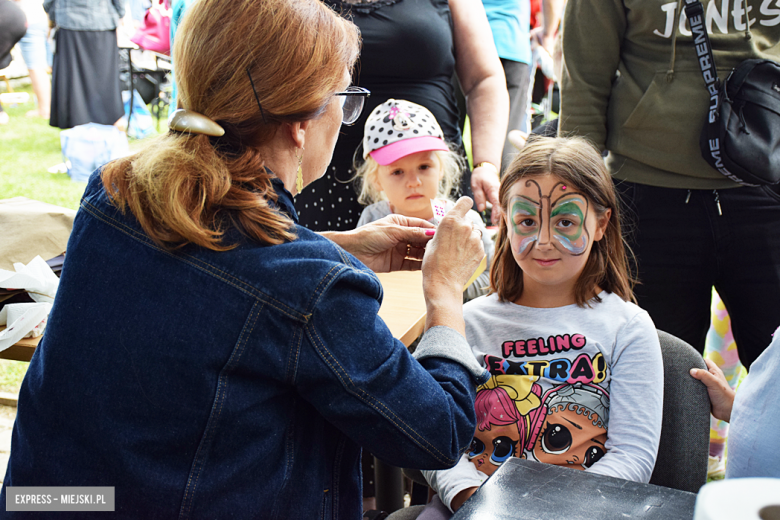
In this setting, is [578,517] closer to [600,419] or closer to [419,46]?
[600,419]

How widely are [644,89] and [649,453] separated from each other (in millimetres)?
1067

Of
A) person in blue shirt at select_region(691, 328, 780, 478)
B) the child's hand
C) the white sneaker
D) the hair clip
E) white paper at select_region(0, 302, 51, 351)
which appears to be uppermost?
the hair clip

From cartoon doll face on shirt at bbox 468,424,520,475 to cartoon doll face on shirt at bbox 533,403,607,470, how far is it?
5cm

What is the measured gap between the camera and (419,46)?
229cm

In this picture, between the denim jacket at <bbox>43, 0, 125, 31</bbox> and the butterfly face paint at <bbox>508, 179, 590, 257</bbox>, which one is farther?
the denim jacket at <bbox>43, 0, 125, 31</bbox>

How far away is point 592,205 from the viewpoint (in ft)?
5.56

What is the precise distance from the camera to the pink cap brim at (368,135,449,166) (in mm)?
2391

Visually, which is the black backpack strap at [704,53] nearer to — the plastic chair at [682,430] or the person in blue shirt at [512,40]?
the plastic chair at [682,430]

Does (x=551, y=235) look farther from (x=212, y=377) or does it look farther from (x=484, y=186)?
(x=212, y=377)

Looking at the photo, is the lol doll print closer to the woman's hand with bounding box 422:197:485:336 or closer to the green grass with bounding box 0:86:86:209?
the woman's hand with bounding box 422:197:485:336

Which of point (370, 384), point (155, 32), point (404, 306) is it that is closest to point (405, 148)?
point (404, 306)

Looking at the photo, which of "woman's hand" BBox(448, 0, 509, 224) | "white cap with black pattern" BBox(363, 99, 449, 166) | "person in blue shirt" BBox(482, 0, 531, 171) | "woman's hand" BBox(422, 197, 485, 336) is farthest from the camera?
"person in blue shirt" BBox(482, 0, 531, 171)

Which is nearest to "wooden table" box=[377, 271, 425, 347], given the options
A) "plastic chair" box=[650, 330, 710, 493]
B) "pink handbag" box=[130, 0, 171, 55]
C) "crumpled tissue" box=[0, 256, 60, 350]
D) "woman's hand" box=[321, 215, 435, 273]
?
"woman's hand" box=[321, 215, 435, 273]

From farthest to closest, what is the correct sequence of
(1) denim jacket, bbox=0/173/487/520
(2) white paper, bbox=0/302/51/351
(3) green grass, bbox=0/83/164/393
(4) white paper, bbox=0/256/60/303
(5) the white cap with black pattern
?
(3) green grass, bbox=0/83/164/393
(5) the white cap with black pattern
(4) white paper, bbox=0/256/60/303
(2) white paper, bbox=0/302/51/351
(1) denim jacket, bbox=0/173/487/520
